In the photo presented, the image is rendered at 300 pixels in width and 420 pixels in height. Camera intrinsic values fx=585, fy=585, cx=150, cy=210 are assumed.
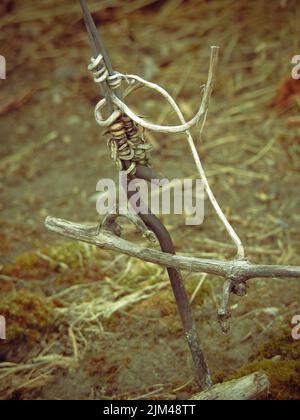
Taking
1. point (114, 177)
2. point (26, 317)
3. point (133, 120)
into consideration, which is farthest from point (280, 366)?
point (114, 177)

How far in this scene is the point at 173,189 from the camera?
7.07 feet

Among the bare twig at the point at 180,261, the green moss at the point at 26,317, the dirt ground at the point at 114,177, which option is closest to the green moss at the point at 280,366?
the dirt ground at the point at 114,177

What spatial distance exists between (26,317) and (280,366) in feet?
2.32

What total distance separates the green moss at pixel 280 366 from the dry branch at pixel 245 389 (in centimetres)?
8

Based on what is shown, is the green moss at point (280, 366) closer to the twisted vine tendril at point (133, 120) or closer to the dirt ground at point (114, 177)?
the dirt ground at point (114, 177)

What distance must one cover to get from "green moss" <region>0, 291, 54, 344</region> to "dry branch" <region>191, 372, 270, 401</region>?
0.63m

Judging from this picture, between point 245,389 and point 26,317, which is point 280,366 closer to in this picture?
point 245,389

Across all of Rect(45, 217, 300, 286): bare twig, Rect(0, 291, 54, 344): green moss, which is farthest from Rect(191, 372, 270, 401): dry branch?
Rect(0, 291, 54, 344): green moss

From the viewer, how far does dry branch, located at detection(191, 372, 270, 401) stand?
108 centimetres

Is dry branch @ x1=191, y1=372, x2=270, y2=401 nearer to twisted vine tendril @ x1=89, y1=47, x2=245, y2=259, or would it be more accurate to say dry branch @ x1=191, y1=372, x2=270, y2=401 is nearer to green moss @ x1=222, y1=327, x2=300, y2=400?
green moss @ x1=222, y1=327, x2=300, y2=400

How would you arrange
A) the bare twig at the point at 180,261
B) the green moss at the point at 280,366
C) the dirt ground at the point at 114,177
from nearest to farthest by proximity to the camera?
1. the bare twig at the point at 180,261
2. the green moss at the point at 280,366
3. the dirt ground at the point at 114,177

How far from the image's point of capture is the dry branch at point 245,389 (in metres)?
1.08

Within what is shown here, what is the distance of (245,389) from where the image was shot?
108 cm
